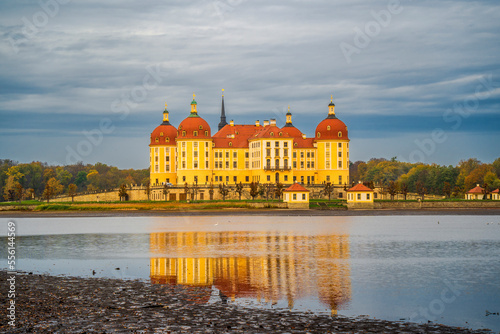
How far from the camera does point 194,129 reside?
11494 centimetres

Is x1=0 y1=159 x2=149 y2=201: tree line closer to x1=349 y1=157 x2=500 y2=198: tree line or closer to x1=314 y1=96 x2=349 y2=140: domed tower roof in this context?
x1=314 y1=96 x2=349 y2=140: domed tower roof

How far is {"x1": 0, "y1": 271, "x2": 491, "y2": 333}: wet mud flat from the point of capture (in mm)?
16953

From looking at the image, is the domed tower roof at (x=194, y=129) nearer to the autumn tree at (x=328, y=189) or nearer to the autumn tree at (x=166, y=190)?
the autumn tree at (x=166, y=190)

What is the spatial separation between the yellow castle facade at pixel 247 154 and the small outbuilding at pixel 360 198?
67.1 feet

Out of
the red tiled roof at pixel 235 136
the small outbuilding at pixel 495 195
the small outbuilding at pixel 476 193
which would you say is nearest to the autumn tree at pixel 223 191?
the red tiled roof at pixel 235 136

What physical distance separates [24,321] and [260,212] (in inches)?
2833

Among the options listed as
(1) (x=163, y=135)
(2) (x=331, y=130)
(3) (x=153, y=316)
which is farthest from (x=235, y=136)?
(3) (x=153, y=316)

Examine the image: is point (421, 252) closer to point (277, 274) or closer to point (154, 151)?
point (277, 274)

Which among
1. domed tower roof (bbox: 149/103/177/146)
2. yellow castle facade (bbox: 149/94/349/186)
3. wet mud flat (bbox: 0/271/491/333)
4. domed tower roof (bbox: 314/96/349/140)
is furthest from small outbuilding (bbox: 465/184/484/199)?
wet mud flat (bbox: 0/271/491/333)

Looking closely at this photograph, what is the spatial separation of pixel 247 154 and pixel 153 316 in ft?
334

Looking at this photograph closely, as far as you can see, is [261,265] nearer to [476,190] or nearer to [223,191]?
[223,191]

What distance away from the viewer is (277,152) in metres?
114

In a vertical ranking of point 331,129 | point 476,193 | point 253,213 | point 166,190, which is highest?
point 331,129

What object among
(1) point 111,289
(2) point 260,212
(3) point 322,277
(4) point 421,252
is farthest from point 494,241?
(2) point 260,212
